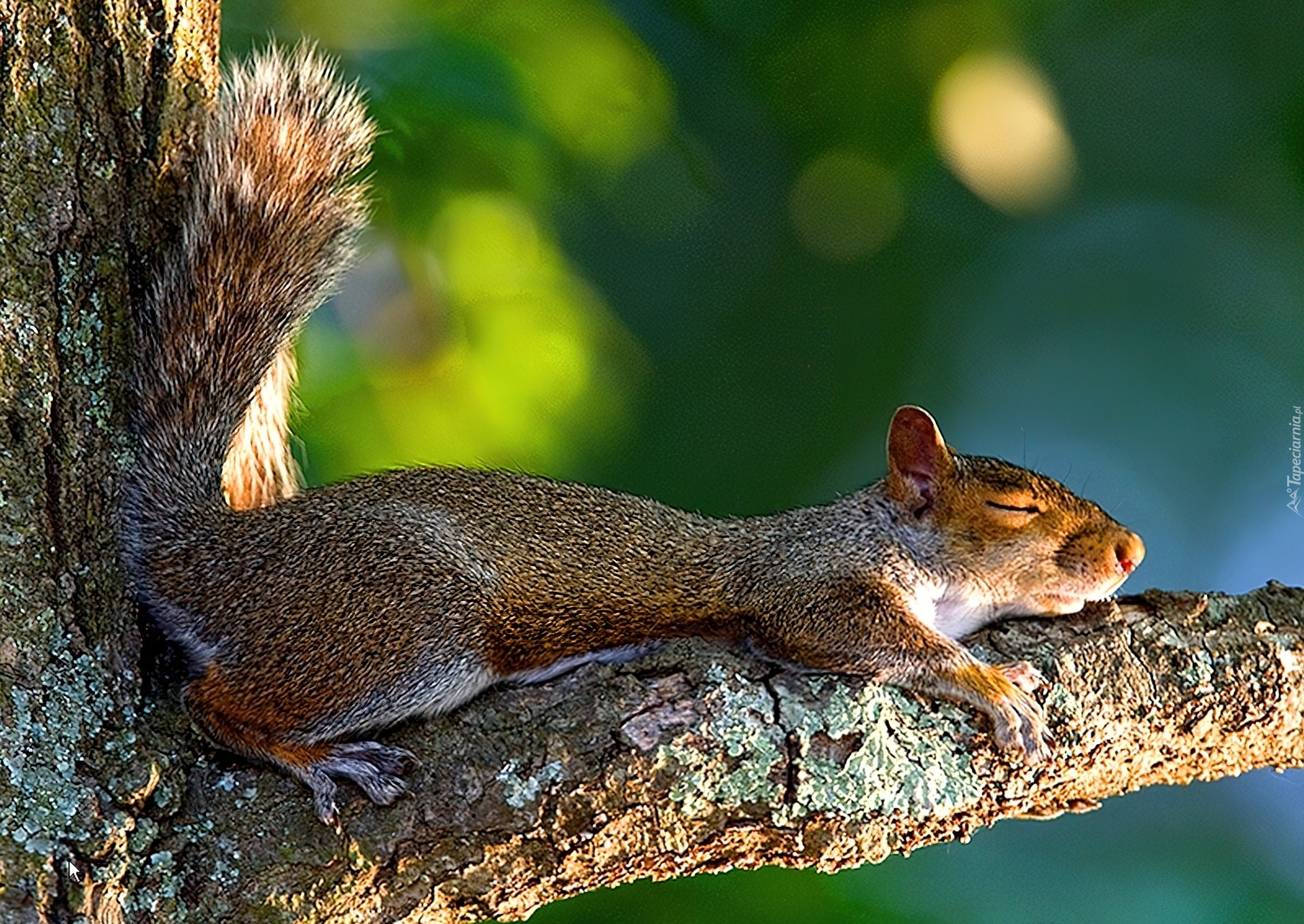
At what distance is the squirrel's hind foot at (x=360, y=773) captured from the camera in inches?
52.9

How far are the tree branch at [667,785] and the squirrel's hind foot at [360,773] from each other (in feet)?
0.05

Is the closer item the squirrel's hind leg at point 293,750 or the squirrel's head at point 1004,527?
the squirrel's hind leg at point 293,750

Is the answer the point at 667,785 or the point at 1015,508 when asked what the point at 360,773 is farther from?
the point at 1015,508

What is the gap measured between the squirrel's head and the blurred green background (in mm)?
547

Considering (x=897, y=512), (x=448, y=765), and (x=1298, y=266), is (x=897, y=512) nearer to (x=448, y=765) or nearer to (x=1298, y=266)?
(x=448, y=765)

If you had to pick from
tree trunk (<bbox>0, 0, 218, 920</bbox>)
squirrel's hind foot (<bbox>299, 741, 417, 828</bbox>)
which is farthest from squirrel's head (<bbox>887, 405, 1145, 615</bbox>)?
tree trunk (<bbox>0, 0, 218, 920</bbox>)

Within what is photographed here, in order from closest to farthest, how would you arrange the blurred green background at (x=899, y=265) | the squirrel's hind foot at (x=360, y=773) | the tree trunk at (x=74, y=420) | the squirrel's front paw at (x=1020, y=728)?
the tree trunk at (x=74, y=420) → the squirrel's hind foot at (x=360, y=773) → the squirrel's front paw at (x=1020, y=728) → the blurred green background at (x=899, y=265)

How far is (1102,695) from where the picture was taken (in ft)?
4.97

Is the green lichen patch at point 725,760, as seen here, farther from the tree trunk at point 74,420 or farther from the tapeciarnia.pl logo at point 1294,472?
the tapeciarnia.pl logo at point 1294,472

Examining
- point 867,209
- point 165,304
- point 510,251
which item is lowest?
point 165,304

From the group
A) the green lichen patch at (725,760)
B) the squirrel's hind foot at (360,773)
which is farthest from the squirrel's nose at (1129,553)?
the squirrel's hind foot at (360,773)

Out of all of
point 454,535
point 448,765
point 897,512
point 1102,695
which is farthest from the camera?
point 897,512

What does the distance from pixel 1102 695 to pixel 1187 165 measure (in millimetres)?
2051

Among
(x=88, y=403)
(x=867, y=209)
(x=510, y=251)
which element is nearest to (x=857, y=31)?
(x=867, y=209)
